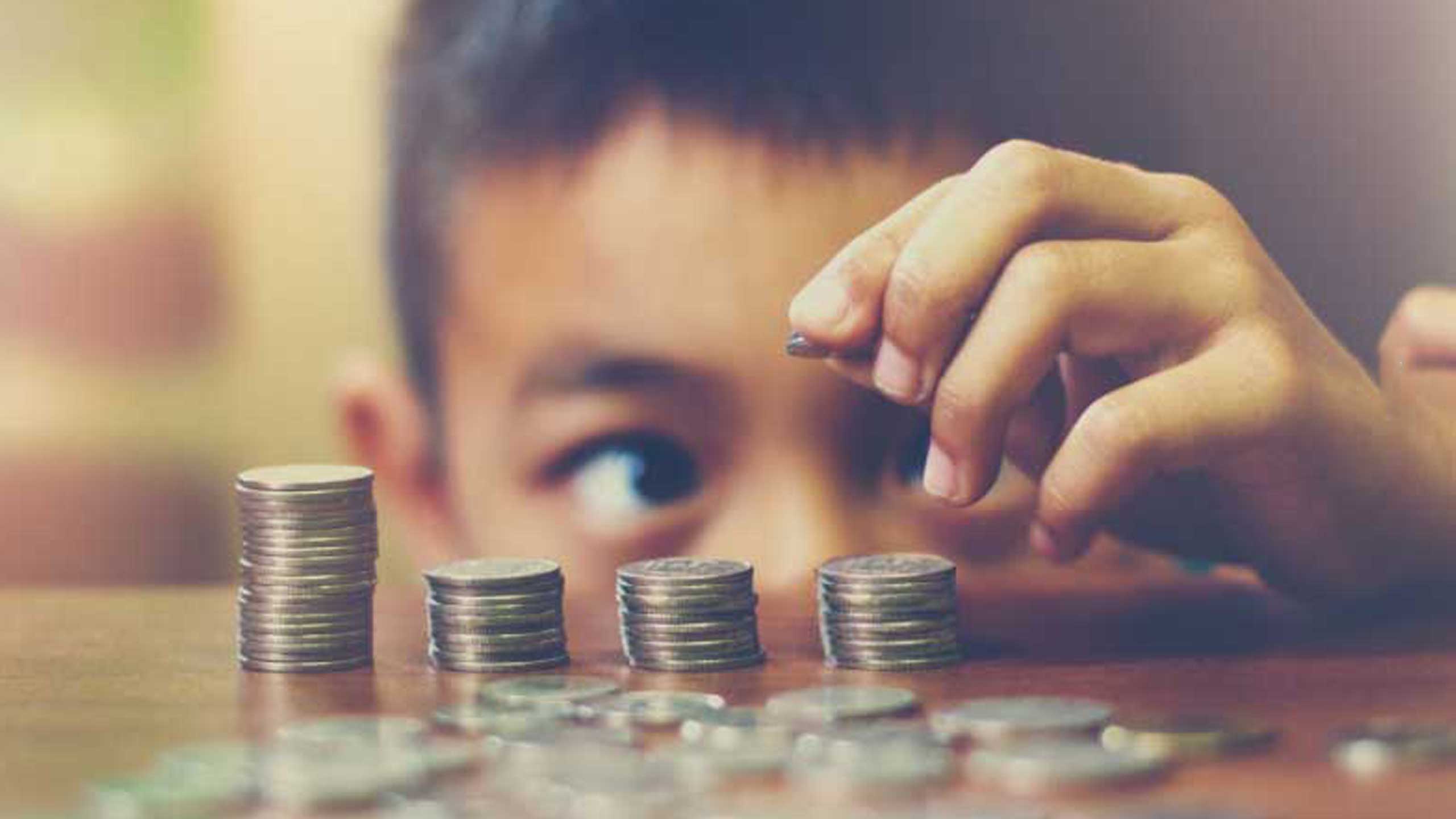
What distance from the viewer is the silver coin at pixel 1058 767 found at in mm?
811

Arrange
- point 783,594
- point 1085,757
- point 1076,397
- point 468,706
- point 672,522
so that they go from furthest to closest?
point 672,522 → point 783,594 → point 1076,397 → point 468,706 → point 1085,757

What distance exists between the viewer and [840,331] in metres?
1.18

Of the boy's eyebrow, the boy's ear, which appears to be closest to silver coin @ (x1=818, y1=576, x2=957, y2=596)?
the boy's eyebrow

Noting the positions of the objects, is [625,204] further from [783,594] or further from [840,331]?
[840,331]

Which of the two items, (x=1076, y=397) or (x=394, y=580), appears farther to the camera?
(x=394, y=580)

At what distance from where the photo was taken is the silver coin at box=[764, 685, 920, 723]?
972mm

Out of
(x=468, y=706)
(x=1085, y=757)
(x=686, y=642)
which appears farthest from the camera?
(x=686, y=642)

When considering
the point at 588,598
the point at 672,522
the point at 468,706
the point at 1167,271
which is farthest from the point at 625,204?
the point at 468,706

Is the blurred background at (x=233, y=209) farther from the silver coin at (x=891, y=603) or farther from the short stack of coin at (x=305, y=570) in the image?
the silver coin at (x=891, y=603)

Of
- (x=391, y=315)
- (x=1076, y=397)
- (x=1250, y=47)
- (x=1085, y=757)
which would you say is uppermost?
(x=1250, y=47)

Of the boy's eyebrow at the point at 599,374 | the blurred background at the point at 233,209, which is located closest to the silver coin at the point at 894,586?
the boy's eyebrow at the point at 599,374

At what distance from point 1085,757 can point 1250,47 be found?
6.11 feet

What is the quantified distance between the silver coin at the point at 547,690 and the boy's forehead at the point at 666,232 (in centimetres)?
84

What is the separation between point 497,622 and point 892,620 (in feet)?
0.70
